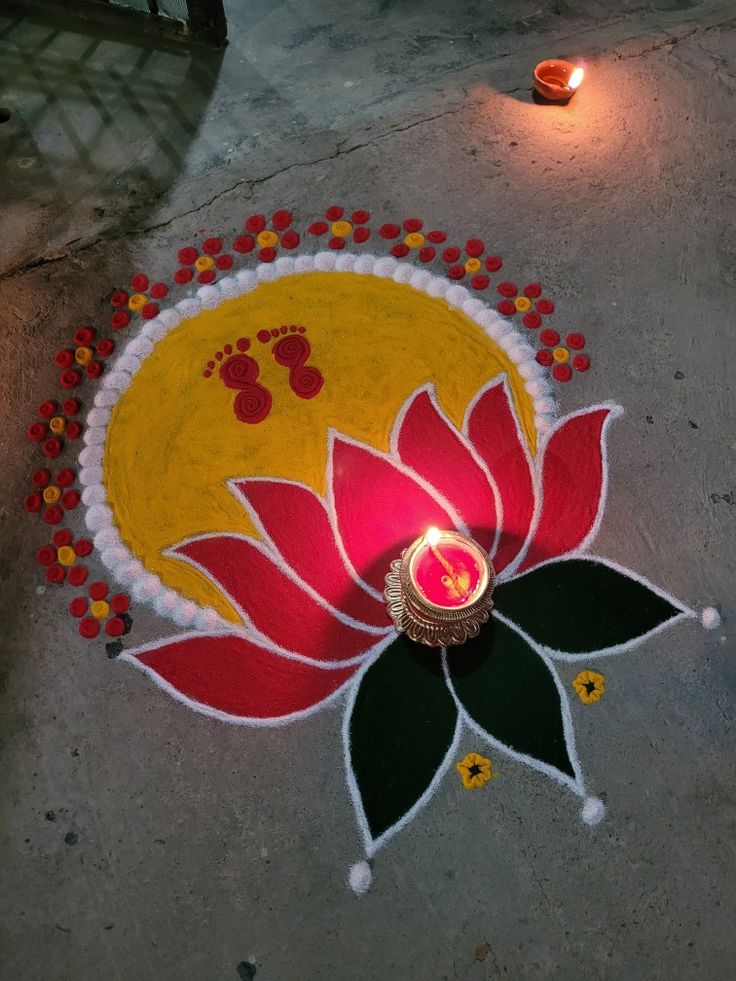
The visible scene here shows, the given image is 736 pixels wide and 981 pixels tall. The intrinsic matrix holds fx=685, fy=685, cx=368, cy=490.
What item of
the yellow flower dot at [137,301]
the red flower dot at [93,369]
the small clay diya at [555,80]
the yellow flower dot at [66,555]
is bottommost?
the yellow flower dot at [66,555]

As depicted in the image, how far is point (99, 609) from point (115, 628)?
0.32ft

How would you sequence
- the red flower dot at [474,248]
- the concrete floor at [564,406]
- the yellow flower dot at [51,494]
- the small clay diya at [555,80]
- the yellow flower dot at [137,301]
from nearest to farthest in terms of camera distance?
the concrete floor at [564,406]
the yellow flower dot at [51,494]
the yellow flower dot at [137,301]
the red flower dot at [474,248]
the small clay diya at [555,80]

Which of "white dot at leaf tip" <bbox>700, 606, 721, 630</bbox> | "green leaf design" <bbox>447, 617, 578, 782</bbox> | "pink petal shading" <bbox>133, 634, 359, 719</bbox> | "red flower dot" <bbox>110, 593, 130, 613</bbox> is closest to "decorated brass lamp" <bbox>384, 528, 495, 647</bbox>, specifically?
"green leaf design" <bbox>447, 617, 578, 782</bbox>

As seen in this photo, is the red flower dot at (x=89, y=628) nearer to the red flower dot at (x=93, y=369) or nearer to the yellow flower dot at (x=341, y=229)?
the red flower dot at (x=93, y=369)

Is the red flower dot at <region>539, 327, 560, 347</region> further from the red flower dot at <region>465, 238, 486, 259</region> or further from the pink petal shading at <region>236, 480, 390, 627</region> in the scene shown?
the pink petal shading at <region>236, 480, 390, 627</region>

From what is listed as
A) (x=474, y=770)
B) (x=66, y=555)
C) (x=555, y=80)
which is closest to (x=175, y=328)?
(x=66, y=555)

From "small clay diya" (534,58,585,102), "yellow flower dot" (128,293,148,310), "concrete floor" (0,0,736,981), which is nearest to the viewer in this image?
"concrete floor" (0,0,736,981)

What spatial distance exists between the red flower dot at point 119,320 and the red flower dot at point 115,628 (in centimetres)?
131

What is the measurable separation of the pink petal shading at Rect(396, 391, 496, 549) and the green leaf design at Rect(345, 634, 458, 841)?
20.9 inches

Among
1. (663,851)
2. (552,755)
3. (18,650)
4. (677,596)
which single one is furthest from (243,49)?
(663,851)

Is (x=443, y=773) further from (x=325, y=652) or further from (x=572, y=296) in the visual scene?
(x=572, y=296)

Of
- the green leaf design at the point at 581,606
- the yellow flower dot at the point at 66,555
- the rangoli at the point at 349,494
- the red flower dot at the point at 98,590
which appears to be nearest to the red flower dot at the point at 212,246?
the rangoli at the point at 349,494

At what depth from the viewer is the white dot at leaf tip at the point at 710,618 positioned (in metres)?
2.44

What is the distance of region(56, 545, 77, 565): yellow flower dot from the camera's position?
2.54m
